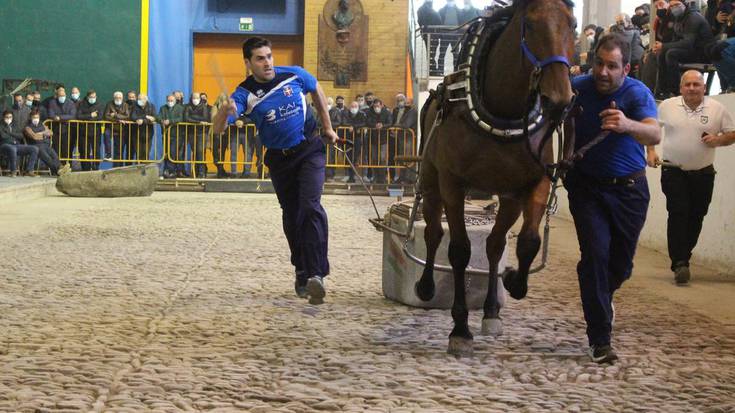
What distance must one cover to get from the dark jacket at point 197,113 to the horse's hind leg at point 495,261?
58.0ft

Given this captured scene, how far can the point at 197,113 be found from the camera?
23.6 metres

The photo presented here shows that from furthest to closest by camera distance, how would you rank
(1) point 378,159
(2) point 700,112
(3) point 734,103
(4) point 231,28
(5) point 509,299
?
(4) point 231,28 → (1) point 378,159 → (3) point 734,103 → (2) point 700,112 → (5) point 509,299

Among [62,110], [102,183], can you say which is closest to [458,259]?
[102,183]

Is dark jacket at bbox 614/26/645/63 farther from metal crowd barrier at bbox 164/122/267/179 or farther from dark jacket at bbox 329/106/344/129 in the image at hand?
metal crowd barrier at bbox 164/122/267/179

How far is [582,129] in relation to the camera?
579cm

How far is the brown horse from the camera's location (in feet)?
16.9

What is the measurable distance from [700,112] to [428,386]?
5463 millimetres

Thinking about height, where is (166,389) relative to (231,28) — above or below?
below

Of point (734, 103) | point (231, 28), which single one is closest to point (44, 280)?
point (734, 103)

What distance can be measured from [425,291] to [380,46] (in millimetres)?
23316

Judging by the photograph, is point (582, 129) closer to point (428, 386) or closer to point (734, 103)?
point (428, 386)

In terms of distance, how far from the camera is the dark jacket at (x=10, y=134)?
22.0 m

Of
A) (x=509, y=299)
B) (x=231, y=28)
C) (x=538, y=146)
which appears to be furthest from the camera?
(x=231, y=28)

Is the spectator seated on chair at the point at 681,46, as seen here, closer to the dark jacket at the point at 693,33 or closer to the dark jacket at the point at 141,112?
the dark jacket at the point at 693,33
